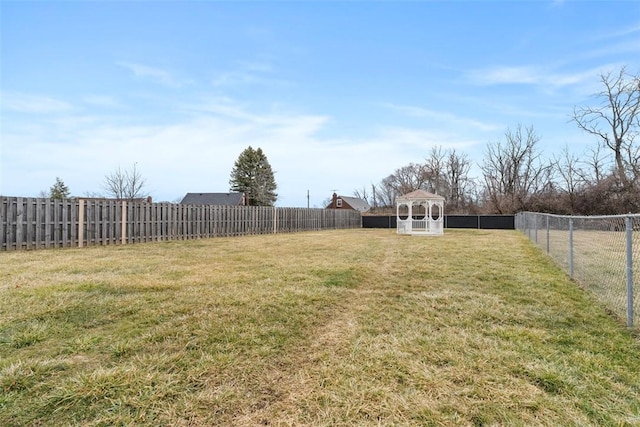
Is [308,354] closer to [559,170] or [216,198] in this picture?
[559,170]

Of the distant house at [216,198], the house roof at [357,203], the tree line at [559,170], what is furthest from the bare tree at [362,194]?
the distant house at [216,198]

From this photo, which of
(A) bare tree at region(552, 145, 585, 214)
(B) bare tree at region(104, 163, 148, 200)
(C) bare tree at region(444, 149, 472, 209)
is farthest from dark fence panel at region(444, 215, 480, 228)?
(B) bare tree at region(104, 163, 148, 200)

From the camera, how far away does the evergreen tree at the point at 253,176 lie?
4603 cm

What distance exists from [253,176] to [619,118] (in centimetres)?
3917

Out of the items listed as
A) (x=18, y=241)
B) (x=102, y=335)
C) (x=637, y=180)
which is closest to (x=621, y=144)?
(x=637, y=180)

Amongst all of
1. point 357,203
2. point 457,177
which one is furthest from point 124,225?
point 357,203

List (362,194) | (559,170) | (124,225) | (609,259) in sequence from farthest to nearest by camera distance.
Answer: (362,194)
(559,170)
(124,225)
(609,259)

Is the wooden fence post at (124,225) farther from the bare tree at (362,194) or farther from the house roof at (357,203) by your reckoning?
the bare tree at (362,194)

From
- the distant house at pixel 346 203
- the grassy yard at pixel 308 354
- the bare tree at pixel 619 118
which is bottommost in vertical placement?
the grassy yard at pixel 308 354

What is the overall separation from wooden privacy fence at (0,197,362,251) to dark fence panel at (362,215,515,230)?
1150 cm

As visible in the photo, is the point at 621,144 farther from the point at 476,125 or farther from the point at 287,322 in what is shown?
the point at 287,322

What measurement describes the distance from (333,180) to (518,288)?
4921 centimetres

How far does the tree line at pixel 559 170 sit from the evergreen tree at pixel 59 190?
35507mm

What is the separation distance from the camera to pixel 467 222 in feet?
80.7
